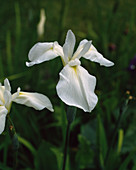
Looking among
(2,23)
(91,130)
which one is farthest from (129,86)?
(2,23)

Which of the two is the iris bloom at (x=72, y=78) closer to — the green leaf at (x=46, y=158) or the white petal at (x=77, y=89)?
the white petal at (x=77, y=89)

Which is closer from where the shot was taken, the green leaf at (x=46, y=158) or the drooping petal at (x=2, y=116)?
the drooping petal at (x=2, y=116)

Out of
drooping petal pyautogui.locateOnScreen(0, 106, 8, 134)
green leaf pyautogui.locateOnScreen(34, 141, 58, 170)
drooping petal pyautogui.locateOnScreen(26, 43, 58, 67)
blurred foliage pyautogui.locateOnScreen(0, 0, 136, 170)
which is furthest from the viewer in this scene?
blurred foliage pyautogui.locateOnScreen(0, 0, 136, 170)

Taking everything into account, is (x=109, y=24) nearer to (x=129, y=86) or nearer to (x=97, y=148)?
(x=129, y=86)

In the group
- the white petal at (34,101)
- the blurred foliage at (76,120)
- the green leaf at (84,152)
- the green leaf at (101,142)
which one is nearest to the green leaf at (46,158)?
the blurred foliage at (76,120)

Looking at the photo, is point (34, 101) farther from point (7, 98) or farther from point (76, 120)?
point (76, 120)

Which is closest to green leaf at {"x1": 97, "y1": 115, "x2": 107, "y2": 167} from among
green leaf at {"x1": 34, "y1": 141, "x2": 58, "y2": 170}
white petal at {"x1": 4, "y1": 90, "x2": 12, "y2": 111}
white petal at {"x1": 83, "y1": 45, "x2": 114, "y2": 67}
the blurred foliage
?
the blurred foliage

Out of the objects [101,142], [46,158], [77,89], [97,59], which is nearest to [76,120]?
[101,142]

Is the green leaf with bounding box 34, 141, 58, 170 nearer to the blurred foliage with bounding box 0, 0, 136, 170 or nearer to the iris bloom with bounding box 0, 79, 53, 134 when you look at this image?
the blurred foliage with bounding box 0, 0, 136, 170
